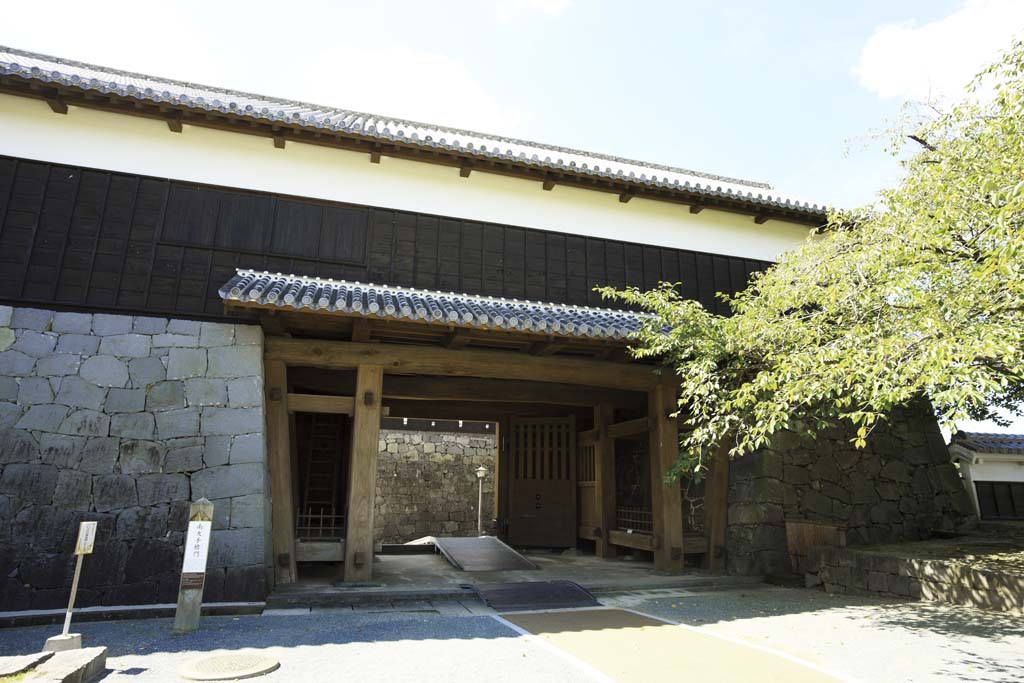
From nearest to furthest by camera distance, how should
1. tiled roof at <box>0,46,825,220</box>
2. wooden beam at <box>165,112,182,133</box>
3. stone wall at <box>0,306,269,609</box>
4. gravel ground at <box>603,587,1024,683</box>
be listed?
gravel ground at <box>603,587,1024,683</box> → stone wall at <box>0,306,269,609</box> → tiled roof at <box>0,46,825,220</box> → wooden beam at <box>165,112,182,133</box>

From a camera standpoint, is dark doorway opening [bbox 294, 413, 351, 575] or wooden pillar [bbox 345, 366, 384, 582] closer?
wooden pillar [bbox 345, 366, 384, 582]

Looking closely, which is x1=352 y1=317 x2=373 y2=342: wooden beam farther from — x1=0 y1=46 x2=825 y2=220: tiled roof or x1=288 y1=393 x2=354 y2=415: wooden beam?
x1=0 y1=46 x2=825 y2=220: tiled roof

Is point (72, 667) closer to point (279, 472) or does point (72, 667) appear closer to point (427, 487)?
point (279, 472)

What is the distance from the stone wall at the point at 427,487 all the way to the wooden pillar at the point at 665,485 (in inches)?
341

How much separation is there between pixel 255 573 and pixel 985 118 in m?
9.00

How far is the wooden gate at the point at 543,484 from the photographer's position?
485 inches

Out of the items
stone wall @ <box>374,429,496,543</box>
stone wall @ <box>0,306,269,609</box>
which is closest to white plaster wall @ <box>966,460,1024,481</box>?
stone wall @ <box>374,429,496,543</box>

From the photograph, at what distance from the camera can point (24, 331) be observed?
7.02 meters

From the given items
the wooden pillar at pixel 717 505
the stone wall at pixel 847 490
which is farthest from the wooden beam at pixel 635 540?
the stone wall at pixel 847 490

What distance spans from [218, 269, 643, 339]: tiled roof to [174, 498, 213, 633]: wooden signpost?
2208 millimetres

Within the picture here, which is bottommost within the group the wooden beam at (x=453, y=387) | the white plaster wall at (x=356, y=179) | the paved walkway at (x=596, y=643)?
the paved walkway at (x=596, y=643)

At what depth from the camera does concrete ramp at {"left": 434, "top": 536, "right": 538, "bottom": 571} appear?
9.49 metres

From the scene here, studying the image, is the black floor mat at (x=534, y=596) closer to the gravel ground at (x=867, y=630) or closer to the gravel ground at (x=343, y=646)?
the gravel ground at (x=867, y=630)

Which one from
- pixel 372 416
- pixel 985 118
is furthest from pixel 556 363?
pixel 985 118
